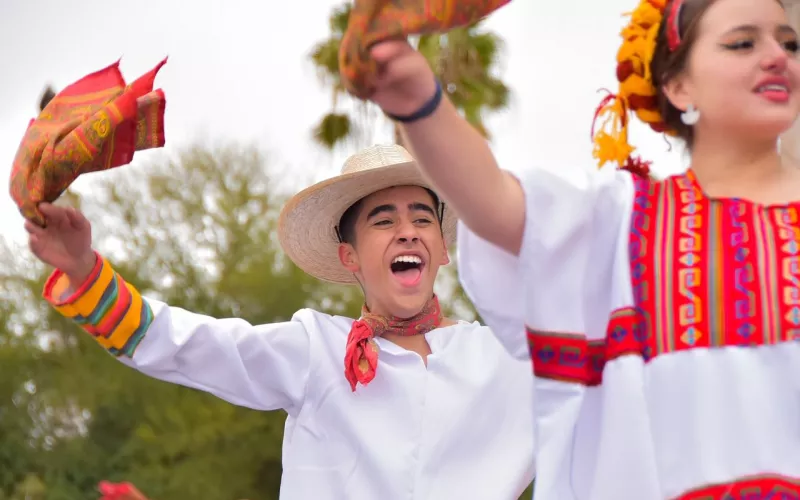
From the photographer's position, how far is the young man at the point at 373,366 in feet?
10.2

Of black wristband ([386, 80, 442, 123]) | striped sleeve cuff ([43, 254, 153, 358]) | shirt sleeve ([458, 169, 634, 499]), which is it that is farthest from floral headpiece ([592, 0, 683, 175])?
striped sleeve cuff ([43, 254, 153, 358])

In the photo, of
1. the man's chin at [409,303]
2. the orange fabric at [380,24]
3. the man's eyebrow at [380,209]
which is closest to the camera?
the orange fabric at [380,24]

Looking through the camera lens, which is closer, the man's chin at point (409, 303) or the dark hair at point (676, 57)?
the dark hair at point (676, 57)

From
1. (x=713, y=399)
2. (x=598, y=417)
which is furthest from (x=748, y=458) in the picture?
(x=598, y=417)

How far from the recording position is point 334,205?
3.72 metres

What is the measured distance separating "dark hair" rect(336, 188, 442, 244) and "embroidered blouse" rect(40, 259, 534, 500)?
41cm

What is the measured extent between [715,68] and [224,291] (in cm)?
1328

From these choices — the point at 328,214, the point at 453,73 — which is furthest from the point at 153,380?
the point at 328,214

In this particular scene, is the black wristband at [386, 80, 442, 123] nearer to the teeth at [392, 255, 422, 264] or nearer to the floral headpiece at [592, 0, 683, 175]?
the floral headpiece at [592, 0, 683, 175]

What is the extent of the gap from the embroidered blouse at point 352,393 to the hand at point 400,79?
1.48 m

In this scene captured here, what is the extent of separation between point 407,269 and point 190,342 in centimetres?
69

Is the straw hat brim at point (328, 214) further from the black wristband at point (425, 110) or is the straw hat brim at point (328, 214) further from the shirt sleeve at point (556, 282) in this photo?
the black wristband at point (425, 110)

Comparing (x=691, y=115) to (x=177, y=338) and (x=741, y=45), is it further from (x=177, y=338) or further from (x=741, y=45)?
(x=177, y=338)

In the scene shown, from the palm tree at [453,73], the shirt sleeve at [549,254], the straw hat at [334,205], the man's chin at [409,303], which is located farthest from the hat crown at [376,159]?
the palm tree at [453,73]
